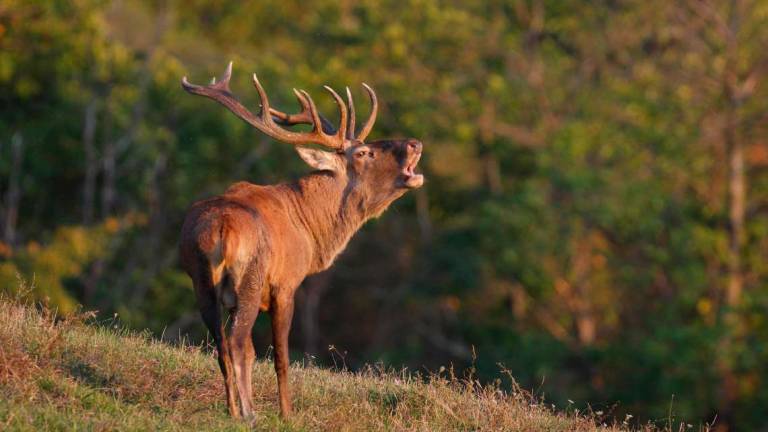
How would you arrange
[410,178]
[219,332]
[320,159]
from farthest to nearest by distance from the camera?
1. [410,178]
2. [320,159]
3. [219,332]

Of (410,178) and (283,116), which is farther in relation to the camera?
(283,116)

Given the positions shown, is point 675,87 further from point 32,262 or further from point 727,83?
point 32,262

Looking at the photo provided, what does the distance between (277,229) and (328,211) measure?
1112mm

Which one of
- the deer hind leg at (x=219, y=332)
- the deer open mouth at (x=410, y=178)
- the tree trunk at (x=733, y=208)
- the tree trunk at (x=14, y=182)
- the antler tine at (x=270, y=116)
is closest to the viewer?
the deer hind leg at (x=219, y=332)

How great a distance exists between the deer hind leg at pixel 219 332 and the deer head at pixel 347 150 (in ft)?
6.44

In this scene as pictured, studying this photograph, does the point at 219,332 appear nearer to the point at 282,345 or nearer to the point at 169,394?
the point at 282,345

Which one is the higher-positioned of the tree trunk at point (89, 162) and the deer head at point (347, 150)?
the deer head at point (347, 150)

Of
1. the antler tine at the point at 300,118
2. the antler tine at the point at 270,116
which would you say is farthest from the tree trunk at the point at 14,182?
the antler tine at the point at 270,116

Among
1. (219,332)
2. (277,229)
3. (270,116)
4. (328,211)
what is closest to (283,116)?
(270,116)

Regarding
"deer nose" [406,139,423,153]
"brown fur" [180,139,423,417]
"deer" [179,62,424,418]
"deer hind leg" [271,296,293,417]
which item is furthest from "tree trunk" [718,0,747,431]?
"deer hind leg" [271,296,293,417]

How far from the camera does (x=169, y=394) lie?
9734mm

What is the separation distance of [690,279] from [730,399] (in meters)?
2.39

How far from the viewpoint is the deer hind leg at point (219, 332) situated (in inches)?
362

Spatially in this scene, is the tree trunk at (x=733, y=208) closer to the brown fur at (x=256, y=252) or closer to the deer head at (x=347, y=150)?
the deer head at (x=347, y=150)
